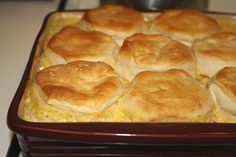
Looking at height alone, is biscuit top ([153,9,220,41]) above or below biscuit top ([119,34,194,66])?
above

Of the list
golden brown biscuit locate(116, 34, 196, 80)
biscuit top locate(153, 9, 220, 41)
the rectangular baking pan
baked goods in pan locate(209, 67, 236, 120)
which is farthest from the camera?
biscuit top locate(153, 9, 220, 41)

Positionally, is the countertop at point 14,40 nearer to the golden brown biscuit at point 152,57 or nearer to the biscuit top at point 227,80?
the golden brown biscuit at point 152,57

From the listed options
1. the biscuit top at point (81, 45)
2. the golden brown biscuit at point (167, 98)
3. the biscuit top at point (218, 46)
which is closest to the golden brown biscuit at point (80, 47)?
the biscuit top at point (81, 45)

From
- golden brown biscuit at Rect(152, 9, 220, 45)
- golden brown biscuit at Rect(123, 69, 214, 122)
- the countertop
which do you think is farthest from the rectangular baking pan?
golden brown biscuit at Rect(152, 9, 220, 45)

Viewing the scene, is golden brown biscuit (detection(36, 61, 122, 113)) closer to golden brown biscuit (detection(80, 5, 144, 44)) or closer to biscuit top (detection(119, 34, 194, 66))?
biscuit top (detection(119, 34, 194, 66))

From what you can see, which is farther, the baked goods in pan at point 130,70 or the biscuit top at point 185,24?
the biscuit top at point 185,24

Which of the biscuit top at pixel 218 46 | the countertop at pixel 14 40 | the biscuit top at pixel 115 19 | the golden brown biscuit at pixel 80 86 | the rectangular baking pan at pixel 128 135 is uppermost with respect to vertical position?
the biscuit top at pixel 115 19

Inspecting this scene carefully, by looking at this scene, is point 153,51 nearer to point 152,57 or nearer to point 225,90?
point 152,57

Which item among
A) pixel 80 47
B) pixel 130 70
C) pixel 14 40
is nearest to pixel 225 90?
pixel 130 70
